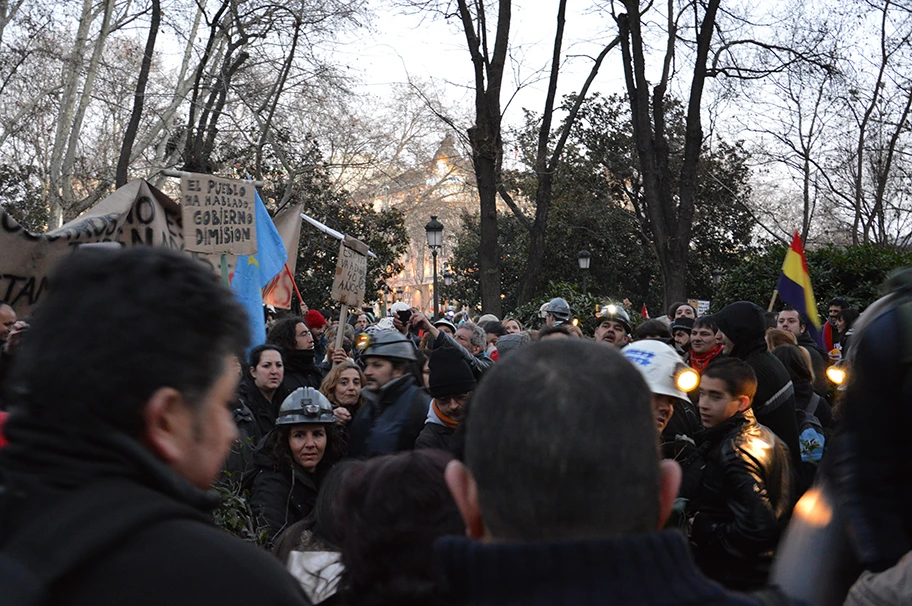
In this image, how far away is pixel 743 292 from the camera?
18797 mm

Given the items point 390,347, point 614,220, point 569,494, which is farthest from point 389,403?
point 614,220

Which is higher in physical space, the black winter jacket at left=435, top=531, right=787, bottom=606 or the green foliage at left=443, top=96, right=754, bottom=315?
the green foliage at left=443, top=96, right=754, bottom=315

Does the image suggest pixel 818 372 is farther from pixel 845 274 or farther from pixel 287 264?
pixel 845 274

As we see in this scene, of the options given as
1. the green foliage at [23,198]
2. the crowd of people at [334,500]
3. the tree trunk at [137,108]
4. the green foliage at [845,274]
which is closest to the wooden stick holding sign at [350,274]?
the crowd of people at [334,500]

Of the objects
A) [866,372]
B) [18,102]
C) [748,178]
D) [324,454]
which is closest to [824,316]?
[324,454]

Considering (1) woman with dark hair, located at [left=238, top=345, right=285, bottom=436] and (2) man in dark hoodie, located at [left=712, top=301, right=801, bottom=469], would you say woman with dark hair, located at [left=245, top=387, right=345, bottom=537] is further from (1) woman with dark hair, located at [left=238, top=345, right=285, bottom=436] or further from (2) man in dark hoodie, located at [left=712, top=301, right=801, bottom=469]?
(2) man in dark hoodie, located at [left=712, top=301, right=801, bottom=469]

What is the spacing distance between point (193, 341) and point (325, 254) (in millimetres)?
23505

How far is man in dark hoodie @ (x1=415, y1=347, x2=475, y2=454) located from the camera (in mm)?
4797

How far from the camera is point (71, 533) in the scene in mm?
1266

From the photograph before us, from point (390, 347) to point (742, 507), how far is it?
95.9 inches

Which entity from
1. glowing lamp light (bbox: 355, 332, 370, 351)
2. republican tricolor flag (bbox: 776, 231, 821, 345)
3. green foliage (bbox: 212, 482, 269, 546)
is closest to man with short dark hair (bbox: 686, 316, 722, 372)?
republican tricolor flag (bbox: 776, 231, 821, 345)

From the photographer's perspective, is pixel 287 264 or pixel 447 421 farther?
pixel 287 264

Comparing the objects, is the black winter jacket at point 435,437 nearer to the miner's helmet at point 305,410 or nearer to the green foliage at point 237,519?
the miner's helmet at point 305,410

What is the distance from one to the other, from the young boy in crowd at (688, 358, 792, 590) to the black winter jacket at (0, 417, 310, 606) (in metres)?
2.84
